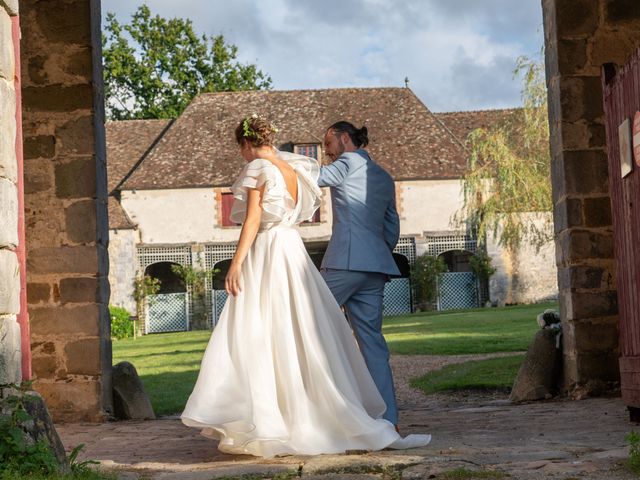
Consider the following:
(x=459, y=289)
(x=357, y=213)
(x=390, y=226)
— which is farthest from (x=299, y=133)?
(x=357, y=213)

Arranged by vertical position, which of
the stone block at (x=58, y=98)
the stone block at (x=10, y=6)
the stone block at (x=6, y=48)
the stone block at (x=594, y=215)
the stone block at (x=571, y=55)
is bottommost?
the stone block at (x=594, y=215)

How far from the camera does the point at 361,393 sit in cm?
568

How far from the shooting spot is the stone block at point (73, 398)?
25.4ft

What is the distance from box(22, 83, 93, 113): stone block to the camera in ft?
26.1

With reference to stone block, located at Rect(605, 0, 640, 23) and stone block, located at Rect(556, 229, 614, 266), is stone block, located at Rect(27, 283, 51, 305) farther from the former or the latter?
stone block, located at Rect(605, 0, 640, 23)

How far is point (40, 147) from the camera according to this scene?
7.97 m

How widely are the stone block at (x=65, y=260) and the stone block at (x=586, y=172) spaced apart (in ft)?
12.2

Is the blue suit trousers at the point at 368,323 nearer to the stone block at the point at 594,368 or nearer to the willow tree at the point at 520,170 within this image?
the stone block at the point at 594,368

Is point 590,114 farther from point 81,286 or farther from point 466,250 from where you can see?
point 466,250

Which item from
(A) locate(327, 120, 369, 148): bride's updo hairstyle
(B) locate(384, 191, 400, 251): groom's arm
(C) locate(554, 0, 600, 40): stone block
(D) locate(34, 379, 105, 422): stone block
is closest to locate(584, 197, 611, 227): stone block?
(C) locate(554, 0, 600, 40): stone block

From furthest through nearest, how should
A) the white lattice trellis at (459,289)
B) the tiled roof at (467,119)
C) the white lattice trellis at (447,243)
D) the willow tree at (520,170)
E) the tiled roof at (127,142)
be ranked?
1. the tiled roof at (467,119)
2. the tiled roof at (127,142)
3. the white lattice trellis at (447,243)
4. the white lattice trellis at (459,289)
5. the willow tree at (520,170)

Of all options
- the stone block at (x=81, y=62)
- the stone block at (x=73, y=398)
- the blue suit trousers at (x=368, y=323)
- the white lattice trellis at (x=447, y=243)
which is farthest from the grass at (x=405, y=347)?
the white lattice trellis at (x=447, y=243)

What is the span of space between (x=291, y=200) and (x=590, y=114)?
10.7 ft

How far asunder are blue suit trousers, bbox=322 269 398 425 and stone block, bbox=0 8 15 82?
7.19ft
